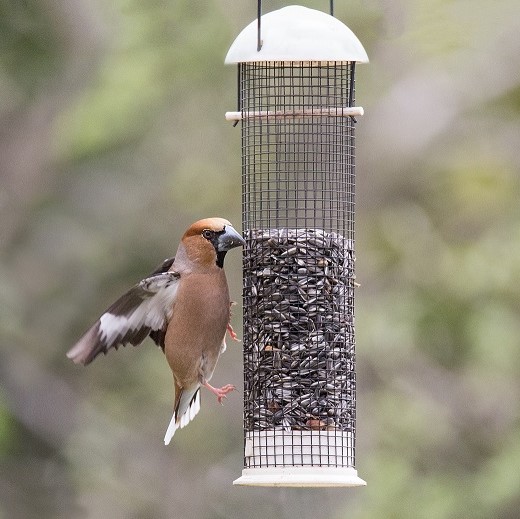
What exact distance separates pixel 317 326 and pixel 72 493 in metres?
7.59

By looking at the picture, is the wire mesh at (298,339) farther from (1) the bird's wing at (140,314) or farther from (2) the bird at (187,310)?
(1) the bird's wing at (140,314)

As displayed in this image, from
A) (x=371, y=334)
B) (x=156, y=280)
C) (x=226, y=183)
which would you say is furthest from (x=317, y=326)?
(x=226, y=183)

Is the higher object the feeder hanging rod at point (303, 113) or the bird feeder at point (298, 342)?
the feeder hanging rod at point (303, 113)

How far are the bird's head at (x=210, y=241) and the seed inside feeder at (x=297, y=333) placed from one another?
0.15m

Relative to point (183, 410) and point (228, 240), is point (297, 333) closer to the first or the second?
point (228, 240)

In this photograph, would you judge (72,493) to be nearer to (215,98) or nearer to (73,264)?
(73,264)

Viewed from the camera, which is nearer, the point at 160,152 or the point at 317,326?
the point at 317,326

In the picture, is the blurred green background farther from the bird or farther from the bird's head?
the bird's head

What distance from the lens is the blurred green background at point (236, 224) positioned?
47.8ft

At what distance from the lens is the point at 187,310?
934 cm

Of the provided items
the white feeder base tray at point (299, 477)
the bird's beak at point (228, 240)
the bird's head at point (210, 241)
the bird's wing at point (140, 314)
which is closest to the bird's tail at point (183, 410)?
the bird's wing at point (140, 314)

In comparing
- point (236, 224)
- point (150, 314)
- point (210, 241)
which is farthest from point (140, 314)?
point (236, 224)

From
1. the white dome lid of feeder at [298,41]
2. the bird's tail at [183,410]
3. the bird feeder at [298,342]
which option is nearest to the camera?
the white dome lid of feeder at [298,41]

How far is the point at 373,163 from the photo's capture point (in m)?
15.2
